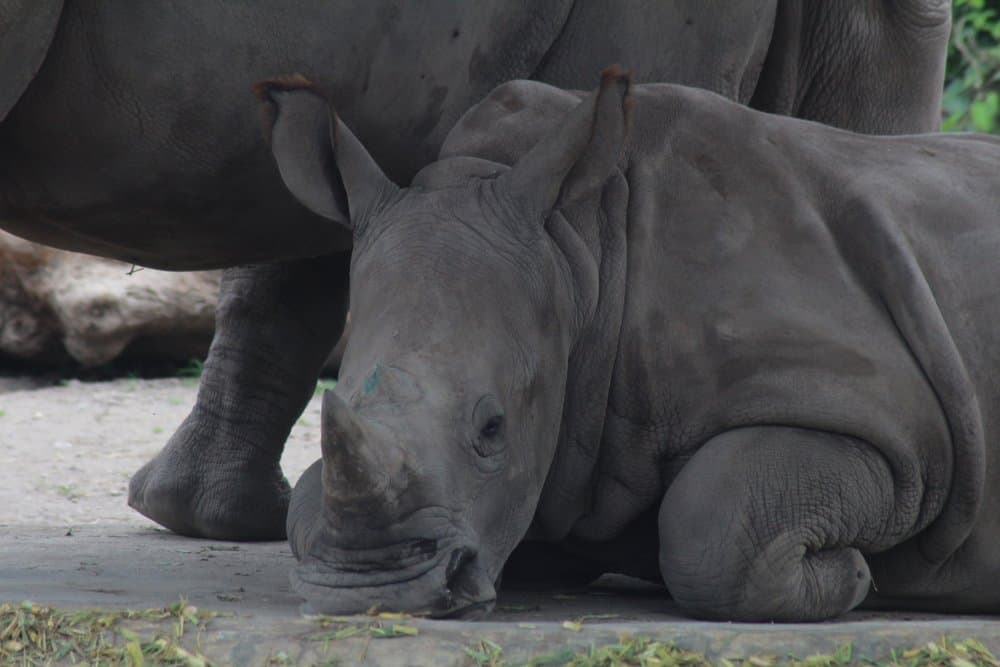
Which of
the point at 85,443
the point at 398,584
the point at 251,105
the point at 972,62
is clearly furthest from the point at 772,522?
the point at 972,62

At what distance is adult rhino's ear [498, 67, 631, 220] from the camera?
407 cm

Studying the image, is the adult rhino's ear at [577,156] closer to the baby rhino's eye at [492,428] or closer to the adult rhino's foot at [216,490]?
the baby rhino's eye at [492,428]

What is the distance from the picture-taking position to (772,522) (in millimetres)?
4035

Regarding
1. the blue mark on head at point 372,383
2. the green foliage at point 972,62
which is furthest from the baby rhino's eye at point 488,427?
the green foliage at point 972,62

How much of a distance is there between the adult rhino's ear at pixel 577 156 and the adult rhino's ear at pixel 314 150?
0.31 m

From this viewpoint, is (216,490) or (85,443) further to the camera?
(85,443)

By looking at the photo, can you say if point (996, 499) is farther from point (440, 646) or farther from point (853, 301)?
point (440, 646)

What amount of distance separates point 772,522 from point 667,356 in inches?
17.7

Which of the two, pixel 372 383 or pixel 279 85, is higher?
pixel 279 85

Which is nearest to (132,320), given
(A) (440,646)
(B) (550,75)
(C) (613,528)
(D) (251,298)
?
(D) (251,298)

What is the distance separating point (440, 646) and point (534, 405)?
798 millimetres

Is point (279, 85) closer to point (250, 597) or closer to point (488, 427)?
point (488, 427)

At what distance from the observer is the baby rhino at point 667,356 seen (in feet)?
12.8

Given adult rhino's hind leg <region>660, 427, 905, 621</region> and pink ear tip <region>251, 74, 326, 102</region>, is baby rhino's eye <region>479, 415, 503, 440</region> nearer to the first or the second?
adult rhino's hind leg <region>660, 427, 905, 621</region>
